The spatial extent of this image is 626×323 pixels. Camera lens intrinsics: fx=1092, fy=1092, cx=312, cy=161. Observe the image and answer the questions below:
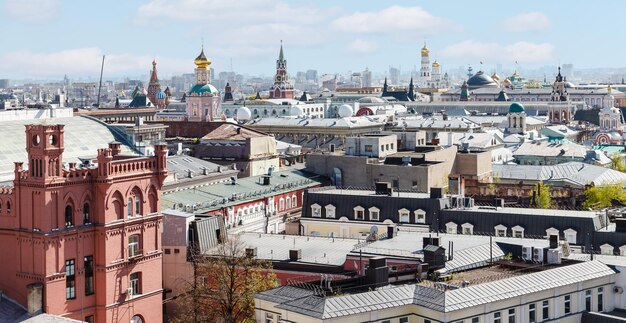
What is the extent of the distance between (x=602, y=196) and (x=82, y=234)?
48400mm

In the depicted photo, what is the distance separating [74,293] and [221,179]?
39.0 m

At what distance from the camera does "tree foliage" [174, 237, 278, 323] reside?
53000mm

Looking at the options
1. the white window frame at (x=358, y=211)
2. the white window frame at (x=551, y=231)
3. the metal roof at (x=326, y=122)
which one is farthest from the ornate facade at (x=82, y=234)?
the metal roof at (x=326, y=122)

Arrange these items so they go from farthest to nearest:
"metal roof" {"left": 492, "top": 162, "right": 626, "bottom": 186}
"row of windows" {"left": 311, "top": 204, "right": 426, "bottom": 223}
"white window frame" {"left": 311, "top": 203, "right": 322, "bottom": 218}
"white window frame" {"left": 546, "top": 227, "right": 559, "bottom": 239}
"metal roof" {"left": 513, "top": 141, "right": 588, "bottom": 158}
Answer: "metal roof" {"left": 513, "top": 141, "right": 588, "bottom": 158}, "metal roof" {"left": 492, "top": 162, "right": 626, "bottom": 186}, "white window frame" {"left": 311, "top": 203, "right": 322, "bottom": 218}, "row of windows" {"left": 311, "top": 204, "right": 426, "bottom": 223}, "white window frame" {"left": 546, "top": 227, "right": 559, "bottom": 239}

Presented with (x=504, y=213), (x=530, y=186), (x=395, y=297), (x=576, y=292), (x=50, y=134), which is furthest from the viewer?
(x=530, y=186)

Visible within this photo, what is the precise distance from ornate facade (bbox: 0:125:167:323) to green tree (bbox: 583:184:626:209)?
4154cm

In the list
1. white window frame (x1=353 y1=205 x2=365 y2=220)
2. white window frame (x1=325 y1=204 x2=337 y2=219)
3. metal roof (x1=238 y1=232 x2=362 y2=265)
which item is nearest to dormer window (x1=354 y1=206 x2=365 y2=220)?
white window frame (x1=353 y1=205 x2=365 y2=220)

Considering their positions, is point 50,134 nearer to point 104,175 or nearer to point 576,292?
point 104,175

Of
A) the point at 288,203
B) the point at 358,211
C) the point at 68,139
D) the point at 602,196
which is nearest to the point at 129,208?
the point at 358,211

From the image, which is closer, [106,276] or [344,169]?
[106,276]

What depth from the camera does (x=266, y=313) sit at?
46656mm

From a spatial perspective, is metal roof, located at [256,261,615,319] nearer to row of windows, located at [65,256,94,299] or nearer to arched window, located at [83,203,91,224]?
row of windows, located at [65,256,94,299]

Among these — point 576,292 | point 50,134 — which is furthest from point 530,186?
point 50,134

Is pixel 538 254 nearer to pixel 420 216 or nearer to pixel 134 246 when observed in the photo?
pixel 134 246
